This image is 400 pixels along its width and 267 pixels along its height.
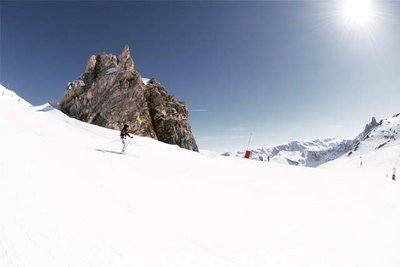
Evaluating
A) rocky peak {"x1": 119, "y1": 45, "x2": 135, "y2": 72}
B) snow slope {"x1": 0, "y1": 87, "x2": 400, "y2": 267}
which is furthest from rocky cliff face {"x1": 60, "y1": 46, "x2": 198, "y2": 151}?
snow slope {"x1": 0, "y1": 87, "x2": 400, "y2": 267}

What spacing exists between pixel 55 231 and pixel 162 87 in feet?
263

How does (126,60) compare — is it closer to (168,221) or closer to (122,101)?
(122,101)

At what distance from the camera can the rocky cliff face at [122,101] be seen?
214ft

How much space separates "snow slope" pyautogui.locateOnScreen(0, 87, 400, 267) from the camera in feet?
12.8

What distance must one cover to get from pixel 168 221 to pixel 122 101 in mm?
66351

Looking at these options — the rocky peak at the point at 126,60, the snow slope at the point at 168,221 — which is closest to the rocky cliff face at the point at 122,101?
the rocky peak at the point at 126,60

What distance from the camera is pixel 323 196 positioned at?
866 cm

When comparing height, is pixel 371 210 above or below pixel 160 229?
above

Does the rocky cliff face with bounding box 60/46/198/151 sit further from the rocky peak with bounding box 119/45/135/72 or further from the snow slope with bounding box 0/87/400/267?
the snow slope with bounding box 0/87/400/267

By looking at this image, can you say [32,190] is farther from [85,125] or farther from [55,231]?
[85,125]

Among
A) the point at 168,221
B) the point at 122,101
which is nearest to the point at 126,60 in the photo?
the point at 122,101

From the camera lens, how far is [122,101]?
66.4 metres

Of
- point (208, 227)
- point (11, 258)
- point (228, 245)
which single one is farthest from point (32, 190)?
point (228, 245)

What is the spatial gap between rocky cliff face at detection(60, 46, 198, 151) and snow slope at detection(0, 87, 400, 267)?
57.3m
